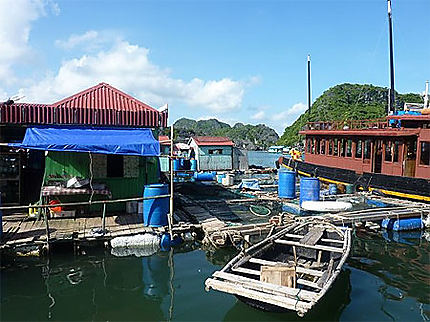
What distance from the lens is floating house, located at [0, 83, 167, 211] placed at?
35.0ft

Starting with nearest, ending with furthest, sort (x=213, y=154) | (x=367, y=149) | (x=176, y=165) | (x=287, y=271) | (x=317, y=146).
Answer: (x=287, y=271)
(x=367, y=149)
(x=317, y=146)
(x=176, y=165)
(x=213, y=154)

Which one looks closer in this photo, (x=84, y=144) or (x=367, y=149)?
(x=84, y=144)

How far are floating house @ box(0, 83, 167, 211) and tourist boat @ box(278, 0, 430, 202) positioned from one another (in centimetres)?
1138

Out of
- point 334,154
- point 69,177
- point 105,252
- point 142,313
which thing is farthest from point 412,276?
point 334,154

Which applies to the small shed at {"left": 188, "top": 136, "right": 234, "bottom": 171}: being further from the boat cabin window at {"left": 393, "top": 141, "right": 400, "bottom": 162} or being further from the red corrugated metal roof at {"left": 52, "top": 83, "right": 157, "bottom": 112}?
the red corrugated metal roof at {"left": 52, "top": 83, "right": 157, "bottom": 112}

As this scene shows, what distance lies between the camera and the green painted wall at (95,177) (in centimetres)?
1134

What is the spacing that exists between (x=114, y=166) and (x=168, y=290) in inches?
211

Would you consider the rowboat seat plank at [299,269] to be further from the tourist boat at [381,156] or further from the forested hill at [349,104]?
the forested hill at [349,104]

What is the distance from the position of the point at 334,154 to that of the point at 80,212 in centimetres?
1798

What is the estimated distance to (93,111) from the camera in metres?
12.2

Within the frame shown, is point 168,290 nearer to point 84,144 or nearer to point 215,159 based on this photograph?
point 84,144

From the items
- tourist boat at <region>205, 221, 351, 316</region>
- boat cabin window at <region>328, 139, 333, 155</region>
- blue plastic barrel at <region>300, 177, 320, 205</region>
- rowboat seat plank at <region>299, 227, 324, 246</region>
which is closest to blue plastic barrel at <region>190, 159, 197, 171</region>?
boat cabin window at <region>328, 139, 333, 155</region>

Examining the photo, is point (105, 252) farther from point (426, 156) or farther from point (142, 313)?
point (426, 156)

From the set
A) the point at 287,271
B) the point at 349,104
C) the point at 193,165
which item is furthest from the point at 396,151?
the point at 349,104
